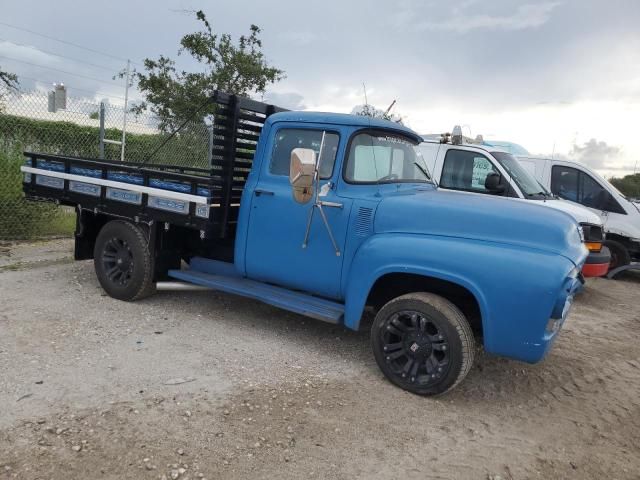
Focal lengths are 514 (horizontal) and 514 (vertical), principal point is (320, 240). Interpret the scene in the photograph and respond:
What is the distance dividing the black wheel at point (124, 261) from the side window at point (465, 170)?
430 cm

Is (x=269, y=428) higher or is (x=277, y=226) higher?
(x=277, y=226)

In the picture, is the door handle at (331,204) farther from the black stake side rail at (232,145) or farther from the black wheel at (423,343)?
the black stake side rail at (232,145)

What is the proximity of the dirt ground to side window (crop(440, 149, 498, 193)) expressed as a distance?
A: 2648 mm

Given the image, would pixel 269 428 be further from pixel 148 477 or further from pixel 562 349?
pixel 562 349

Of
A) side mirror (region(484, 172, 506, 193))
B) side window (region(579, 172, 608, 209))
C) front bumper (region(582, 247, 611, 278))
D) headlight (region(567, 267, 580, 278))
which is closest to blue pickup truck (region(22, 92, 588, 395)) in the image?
headlight (region(567, 267, 580, 278))

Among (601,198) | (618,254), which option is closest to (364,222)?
(601,198)

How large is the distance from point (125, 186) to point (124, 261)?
32.1 inches

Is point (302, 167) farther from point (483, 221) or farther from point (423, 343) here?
point (423, 343)

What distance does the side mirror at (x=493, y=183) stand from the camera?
6.54m

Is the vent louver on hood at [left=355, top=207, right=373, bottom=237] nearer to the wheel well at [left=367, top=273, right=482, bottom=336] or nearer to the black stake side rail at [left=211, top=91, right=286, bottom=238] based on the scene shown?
the wheel well at [left=367, top=273, right=482, bottom=336]

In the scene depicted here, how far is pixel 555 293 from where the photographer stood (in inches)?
129

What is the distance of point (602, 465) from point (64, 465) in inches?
120

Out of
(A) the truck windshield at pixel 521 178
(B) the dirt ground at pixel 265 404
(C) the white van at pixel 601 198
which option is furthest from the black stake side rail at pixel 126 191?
(C) the white van at pixel 601 198

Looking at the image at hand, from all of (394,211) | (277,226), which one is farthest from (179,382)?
(394,211)
